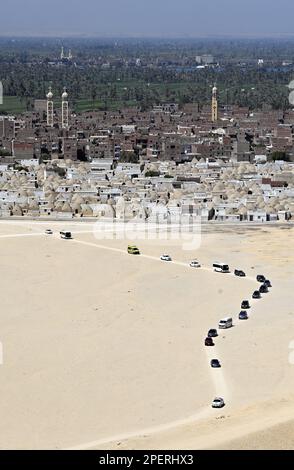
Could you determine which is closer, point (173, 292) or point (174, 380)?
point (174, 380)

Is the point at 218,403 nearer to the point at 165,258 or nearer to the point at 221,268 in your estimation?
the point at 221,268

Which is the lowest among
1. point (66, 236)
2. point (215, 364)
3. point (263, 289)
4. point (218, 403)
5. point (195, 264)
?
point (66, 236)

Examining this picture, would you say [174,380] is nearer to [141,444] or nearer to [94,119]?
[141,444]

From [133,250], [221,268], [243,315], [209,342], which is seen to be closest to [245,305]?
[243,315]

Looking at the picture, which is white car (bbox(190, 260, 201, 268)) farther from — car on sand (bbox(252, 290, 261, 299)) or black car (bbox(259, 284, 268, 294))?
car on sand (bbox(252, 290, 261, 299))

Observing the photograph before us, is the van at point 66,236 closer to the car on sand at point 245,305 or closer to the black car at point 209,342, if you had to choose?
the car on sand at point 245,305

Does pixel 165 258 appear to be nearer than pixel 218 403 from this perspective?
No

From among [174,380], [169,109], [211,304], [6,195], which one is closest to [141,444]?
[174,380]

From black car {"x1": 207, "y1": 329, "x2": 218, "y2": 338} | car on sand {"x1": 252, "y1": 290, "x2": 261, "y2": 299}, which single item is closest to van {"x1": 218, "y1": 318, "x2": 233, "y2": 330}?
black car {"x1": 207, "y1": 329, "x2": 218, "y2": 338}
